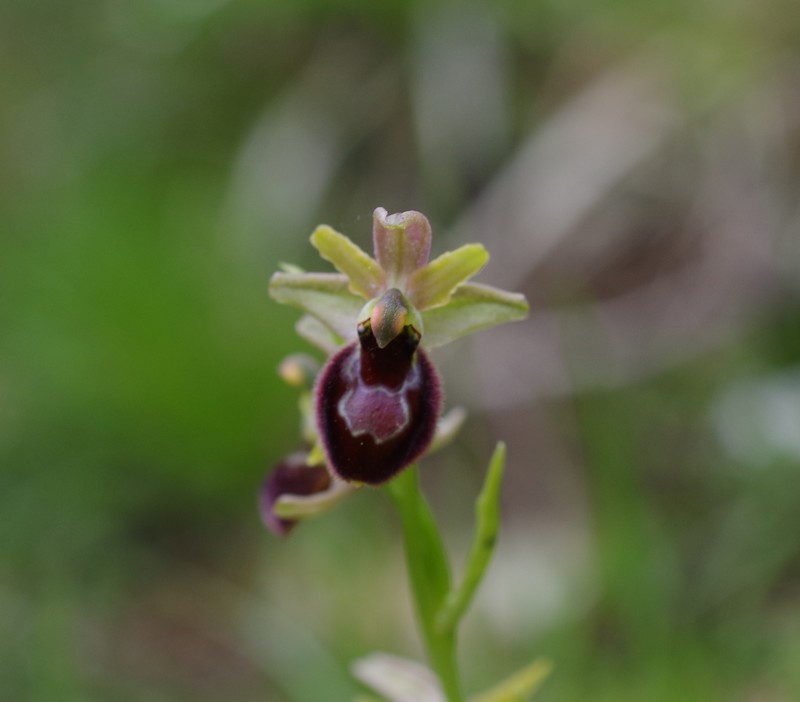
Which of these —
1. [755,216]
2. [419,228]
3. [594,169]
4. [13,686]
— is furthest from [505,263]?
[419,228]

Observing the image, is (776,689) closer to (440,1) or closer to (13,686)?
(13,686)

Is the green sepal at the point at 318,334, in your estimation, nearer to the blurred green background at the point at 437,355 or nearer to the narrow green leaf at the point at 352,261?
the narrow green leaf at the point at 352,261

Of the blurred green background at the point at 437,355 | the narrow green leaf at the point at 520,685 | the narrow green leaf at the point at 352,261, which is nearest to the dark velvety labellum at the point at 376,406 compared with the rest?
the narrow green leaf at the point at 352,261

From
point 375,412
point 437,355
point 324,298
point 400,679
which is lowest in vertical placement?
point 400,679

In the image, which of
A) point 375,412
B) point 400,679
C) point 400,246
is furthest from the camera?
point 400,679

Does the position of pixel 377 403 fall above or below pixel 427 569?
above

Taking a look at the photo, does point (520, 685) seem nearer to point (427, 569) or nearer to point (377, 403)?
point (427, 569)

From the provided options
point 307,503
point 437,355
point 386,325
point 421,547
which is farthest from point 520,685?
point 437,355
